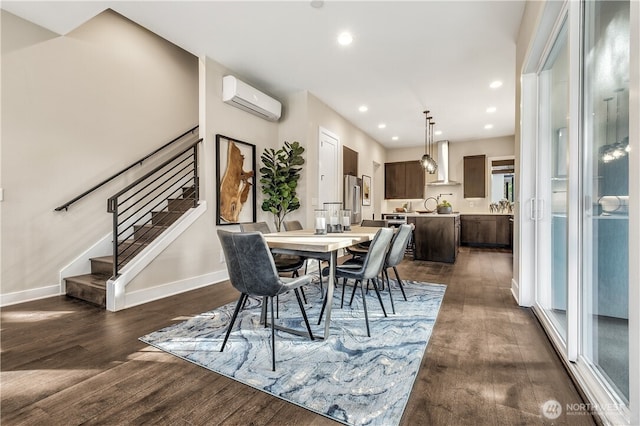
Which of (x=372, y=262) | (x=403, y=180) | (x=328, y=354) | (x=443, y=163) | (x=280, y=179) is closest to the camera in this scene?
(x=328, y=354)

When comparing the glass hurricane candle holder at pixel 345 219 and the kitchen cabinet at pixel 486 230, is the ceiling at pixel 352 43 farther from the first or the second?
the kitchen cabinet at pixel 486 230

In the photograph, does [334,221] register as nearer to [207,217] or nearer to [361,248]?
[361,248]

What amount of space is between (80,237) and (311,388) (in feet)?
11.3

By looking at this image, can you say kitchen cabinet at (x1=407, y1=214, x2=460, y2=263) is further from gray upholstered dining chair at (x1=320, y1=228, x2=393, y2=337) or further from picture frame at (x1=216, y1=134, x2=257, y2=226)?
gray upholstered dining chair at (x1=320, y1=228, x2=393, y2=337)

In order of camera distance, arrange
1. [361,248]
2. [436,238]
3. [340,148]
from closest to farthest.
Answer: [361,248] < [436,238] < [340,148]

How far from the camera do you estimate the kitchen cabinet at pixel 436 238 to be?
210 inches

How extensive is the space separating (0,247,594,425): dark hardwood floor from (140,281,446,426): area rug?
83 millimetres

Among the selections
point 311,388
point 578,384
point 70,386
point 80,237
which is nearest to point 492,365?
point 578,384

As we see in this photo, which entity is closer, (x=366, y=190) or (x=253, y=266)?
(x=253, y=266)

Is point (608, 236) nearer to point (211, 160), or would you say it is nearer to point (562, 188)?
point (562, 188)

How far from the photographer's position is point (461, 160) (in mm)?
8312

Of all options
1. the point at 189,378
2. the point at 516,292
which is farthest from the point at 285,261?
the point at 516,292

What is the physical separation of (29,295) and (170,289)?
52.6 inches

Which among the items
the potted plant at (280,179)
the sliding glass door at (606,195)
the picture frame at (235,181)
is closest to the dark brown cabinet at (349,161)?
the potted plant at (280,179)
